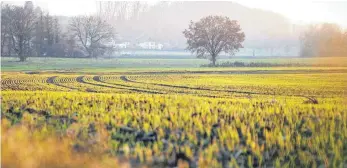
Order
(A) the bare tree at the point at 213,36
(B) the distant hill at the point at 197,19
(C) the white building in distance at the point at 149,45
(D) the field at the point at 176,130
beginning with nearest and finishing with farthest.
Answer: (D) the field at the point at 176,130
(B) the distant hill at the point at 197,19
(C) the white building in distance at the point at 149,45
(A) the bare tree at the point at 213,36

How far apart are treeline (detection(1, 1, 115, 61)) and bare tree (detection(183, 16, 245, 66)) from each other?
2619 millimetres

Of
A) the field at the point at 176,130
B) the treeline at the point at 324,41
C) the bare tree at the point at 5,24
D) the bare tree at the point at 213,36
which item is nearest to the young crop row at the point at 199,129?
the field at the point at 176,130

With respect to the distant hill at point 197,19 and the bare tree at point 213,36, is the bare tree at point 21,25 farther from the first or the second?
the bare tree at point 213,36

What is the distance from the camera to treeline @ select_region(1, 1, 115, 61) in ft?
39.4

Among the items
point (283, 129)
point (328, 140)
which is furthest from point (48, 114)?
point (328, 140)

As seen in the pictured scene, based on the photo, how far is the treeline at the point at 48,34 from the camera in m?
12.0

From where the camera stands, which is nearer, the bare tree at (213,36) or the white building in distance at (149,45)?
the white building in distance at (149,45)

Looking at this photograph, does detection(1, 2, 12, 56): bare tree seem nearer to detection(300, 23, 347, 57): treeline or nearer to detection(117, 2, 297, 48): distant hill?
detection(117, 2, 297, 48): distant hill

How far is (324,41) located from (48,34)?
8.08 meters

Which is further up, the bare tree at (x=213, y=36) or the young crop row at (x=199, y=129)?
the bare tree at (x=213, y=36)

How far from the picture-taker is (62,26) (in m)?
12.5

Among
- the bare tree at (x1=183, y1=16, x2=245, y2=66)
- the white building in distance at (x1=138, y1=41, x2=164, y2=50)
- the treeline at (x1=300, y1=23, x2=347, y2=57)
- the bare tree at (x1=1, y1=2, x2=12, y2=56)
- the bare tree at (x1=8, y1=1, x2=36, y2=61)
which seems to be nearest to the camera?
the treeline at (x1=300, y1=23, x2=347, y2=57)

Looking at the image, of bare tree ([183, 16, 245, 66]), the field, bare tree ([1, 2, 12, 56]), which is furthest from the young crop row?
bare tree ([183, 16, 245, 66])

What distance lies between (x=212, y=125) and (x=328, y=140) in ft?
5.73
